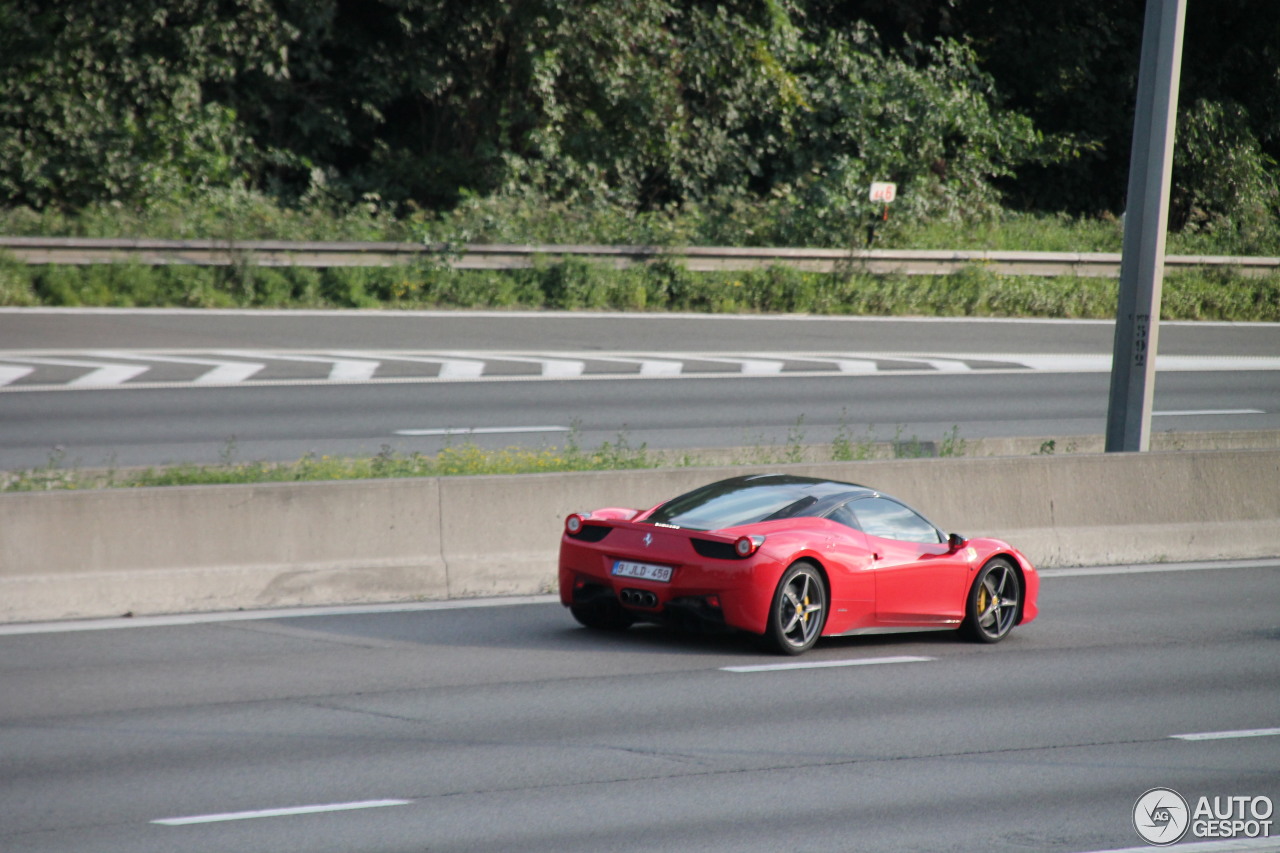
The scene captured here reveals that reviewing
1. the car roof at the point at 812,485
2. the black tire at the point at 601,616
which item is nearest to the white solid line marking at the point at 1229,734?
the car roof at the point at 812,485

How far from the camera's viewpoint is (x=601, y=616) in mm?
11031

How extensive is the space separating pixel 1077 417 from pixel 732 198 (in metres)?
14.2

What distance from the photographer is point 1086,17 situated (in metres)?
43.5

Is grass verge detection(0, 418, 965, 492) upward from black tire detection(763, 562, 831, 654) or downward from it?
upward

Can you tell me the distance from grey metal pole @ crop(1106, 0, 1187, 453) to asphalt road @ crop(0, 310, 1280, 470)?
314 centimetres

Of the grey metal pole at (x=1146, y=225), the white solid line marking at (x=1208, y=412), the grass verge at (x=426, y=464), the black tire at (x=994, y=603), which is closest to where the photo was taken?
the black tire at (x=994, y=603)

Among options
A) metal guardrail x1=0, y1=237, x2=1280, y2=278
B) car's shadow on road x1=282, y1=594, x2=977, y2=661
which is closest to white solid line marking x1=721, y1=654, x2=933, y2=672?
car's shadow on road x1=282, y1=594, x2=977, y2=661

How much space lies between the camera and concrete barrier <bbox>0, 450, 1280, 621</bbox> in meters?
10.8

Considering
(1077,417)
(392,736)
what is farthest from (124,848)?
(1077,417)

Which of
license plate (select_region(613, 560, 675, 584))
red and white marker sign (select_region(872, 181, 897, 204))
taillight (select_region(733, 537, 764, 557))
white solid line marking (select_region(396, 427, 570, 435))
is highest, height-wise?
red and white marker sign (select_region(872, 181, 897, 204))

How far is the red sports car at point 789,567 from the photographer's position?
33.1ft

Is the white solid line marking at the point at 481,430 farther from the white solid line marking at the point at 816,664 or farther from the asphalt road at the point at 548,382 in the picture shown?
the white solid line marking at the point at 816,664

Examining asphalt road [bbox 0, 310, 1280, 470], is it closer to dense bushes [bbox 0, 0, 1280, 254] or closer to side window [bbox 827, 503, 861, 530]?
dense bushes [bbox 0, 0, 1280, 254]

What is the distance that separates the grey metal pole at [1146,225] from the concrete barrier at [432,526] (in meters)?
0.64
